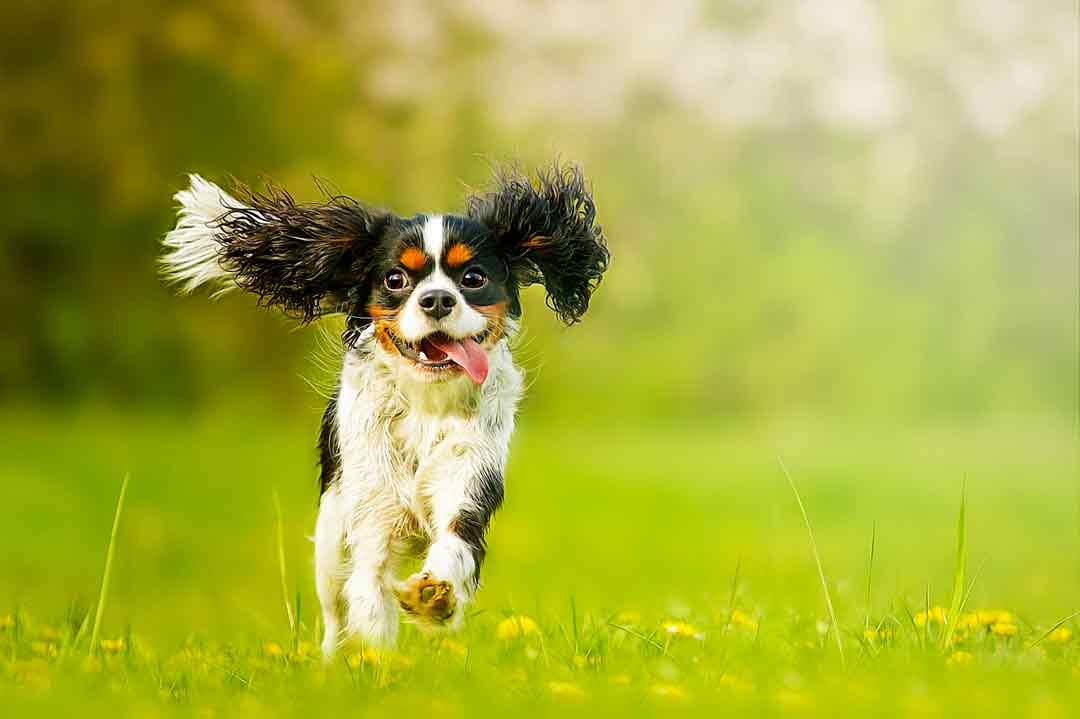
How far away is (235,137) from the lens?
15766 mm

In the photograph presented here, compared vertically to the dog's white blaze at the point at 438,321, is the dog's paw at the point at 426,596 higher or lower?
lower

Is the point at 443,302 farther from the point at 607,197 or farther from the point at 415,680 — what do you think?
the point at 607,197

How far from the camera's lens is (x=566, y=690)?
346 centimetres

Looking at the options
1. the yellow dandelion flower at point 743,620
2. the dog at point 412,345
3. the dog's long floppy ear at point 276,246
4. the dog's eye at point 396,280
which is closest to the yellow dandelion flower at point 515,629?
the dog at point 412,345

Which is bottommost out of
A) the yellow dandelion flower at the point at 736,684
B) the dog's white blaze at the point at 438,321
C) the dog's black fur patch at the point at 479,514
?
the yellow dandelion flower at the point at 736,684

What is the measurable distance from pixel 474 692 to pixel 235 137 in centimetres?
1309

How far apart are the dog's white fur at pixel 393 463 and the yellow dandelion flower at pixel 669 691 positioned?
3.49 ft

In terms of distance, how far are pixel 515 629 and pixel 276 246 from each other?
1682 millimetres

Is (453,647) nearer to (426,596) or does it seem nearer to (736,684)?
(426,596)

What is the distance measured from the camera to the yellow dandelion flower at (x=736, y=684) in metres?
3.59

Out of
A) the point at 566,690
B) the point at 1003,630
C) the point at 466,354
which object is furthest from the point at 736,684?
the point at 466,354

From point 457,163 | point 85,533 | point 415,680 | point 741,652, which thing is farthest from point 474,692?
point 457,163

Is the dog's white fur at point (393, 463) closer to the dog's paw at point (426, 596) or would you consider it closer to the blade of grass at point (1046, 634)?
the dog's paw at point (426, 596)

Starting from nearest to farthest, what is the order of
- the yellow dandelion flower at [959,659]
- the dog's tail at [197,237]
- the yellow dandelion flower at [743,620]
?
the yellow dandelion flower at [959,659], the yellow dandelion flower at [743,620], the dog's tail at [197,237]
